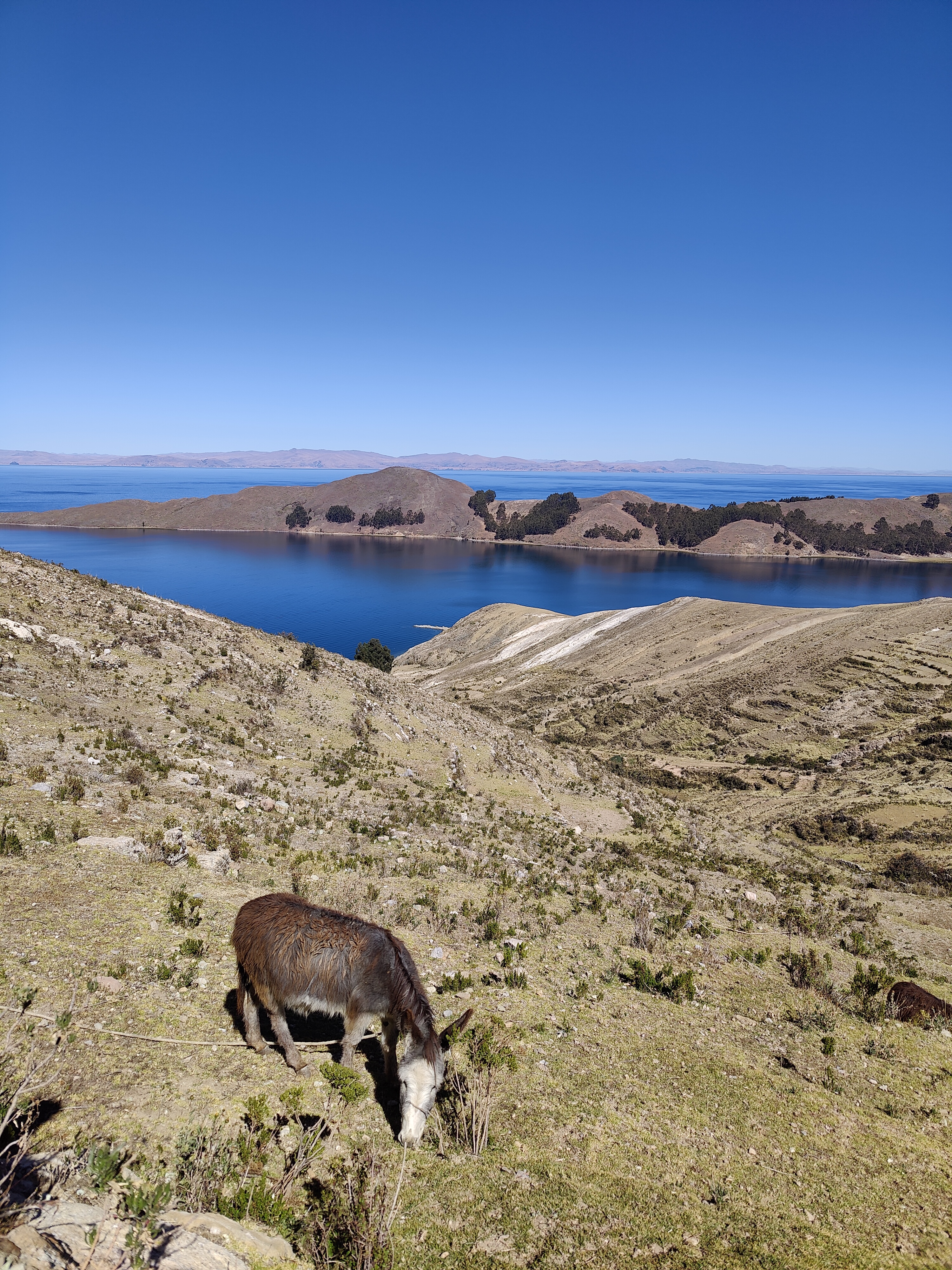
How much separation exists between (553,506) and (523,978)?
18568cm

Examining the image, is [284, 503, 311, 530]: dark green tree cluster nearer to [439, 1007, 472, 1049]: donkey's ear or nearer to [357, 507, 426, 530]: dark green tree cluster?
[357, 507, 426, 530]: dark green tree cluster

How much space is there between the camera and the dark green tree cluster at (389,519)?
194 meters

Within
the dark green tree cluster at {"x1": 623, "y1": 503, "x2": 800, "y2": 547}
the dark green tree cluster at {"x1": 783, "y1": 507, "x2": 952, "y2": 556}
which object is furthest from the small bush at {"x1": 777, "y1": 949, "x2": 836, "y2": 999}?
the dark green tree cluster at {"x1": 783, "y1": 507, "x2": 952, "y2": 556}

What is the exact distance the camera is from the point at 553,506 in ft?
613

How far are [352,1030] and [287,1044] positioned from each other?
72 cm

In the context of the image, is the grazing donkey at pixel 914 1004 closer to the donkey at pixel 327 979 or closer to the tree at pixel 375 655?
the donkey at pixel 327 979

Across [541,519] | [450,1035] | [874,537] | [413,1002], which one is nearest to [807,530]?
[874,537]

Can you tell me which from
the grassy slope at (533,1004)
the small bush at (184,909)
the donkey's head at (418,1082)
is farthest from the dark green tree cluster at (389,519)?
the donkey's head at (418,1082)

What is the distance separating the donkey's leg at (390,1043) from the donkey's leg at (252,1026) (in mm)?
1287

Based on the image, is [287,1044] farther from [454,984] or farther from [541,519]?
[541,519]

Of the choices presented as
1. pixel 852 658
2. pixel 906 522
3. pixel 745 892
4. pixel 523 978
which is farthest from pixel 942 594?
pixel 523 978

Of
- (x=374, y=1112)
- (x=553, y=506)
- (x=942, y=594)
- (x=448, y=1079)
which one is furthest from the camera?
(x=553, y=506)

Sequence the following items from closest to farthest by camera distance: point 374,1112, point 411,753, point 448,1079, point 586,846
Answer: point 374,1112, point 448,1079, point 586,846, point 411,753

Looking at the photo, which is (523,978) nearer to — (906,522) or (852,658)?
(852,658)
